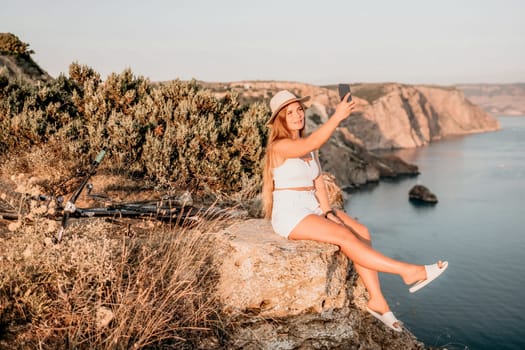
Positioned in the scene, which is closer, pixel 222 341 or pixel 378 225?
pixel 222 341

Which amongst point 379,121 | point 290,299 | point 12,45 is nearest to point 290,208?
point 290,299

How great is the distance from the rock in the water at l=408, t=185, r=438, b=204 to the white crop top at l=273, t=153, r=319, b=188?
55.6 metres

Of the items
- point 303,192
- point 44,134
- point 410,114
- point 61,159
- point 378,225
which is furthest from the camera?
point 410,114

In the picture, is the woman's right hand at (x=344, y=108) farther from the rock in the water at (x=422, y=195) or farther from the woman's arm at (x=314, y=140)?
the rock in the water at (x=422, y=195)

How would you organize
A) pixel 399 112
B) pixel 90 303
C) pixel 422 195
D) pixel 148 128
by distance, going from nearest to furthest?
pixel 90 303 → pixel 148 128 → pixel 422 195 → pixel 399 112

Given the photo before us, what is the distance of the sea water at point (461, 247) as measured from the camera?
24.1 metres

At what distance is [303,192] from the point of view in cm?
523

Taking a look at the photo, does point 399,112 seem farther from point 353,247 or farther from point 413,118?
point 353,247

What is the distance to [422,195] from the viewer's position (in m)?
57.4

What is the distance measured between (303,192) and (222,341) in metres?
1.92

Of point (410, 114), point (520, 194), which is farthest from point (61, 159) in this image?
point (410, 114)

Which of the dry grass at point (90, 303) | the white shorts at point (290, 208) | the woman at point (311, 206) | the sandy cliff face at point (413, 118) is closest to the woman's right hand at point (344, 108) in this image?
the woman at point (311, 206)

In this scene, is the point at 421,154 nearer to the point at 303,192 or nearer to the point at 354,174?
the point at 354,174

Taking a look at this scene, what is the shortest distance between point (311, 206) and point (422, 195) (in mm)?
56241
